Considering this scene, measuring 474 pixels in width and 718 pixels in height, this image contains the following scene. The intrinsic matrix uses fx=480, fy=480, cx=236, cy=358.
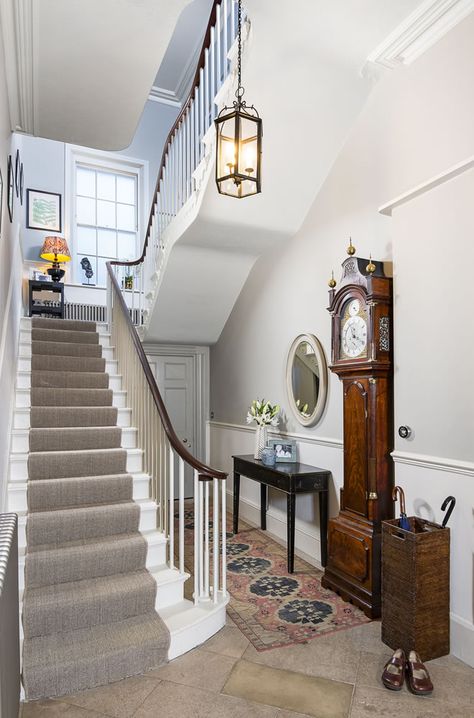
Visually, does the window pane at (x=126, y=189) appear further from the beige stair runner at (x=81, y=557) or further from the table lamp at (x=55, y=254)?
the beige stair runner at (x=81, y=557)

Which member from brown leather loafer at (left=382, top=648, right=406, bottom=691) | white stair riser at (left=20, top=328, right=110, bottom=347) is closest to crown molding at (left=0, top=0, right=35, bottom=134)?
white stair riser at (left=20, top=328, right=110, bottom=347)

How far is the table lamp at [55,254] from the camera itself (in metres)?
6.06

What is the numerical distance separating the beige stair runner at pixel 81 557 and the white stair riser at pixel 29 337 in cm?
71

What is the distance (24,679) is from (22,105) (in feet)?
10.7

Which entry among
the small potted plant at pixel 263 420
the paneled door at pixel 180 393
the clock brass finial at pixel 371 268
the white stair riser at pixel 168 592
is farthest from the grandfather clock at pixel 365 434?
the paneled door at pixel 180 393

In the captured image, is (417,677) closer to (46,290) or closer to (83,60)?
(83,60)

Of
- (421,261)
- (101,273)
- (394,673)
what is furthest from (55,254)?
(394,673)

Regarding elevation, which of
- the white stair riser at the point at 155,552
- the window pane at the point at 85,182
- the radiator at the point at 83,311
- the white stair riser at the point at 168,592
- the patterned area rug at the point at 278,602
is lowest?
the patterned area rug at the point at 278,602

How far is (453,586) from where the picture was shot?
264 centimetres

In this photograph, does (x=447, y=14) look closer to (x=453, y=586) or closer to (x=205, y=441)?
(x=453, y=586)

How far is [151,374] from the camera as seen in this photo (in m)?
3.41

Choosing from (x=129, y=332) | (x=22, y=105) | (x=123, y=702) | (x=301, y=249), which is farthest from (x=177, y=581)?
(x=22, y=105)

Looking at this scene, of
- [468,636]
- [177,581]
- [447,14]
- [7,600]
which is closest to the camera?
[7,600]

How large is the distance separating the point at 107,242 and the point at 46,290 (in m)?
1.53
